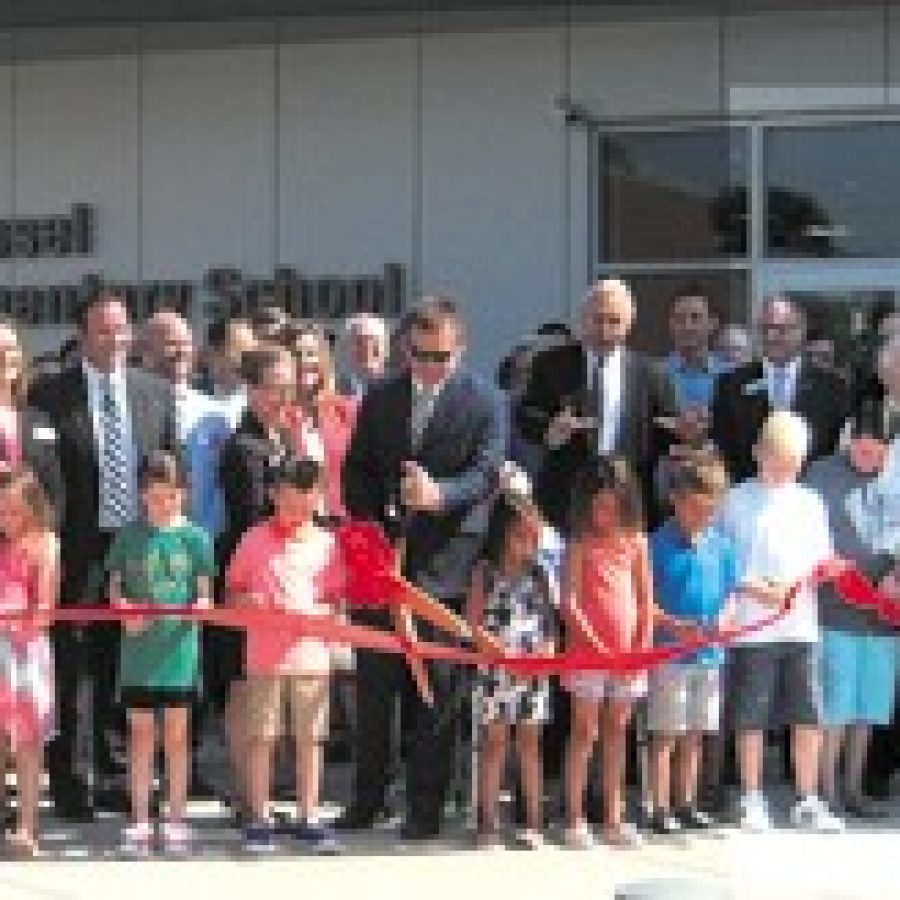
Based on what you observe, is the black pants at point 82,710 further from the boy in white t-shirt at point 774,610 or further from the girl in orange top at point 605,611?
the boy in white t-shirt at point 774,610

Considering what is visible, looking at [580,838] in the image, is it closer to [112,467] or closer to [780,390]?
[780,390]

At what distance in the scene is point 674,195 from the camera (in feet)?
47.2

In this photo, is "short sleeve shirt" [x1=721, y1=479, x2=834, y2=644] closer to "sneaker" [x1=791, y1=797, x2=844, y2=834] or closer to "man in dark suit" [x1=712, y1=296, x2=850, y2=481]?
"man in dark suit" [x1=712, y1=296, x2=850, y2=481]

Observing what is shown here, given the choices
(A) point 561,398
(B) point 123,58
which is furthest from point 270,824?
(B) point 123,58

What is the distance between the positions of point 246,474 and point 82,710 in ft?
3.87

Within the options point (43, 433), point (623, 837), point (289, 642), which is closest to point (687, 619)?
point (623, 837)

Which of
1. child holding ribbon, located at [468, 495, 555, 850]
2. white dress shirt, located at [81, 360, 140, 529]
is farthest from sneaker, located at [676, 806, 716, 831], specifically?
white dress shirt, located at [81, 360, 140, 529]

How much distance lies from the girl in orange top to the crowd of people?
0.4 inches

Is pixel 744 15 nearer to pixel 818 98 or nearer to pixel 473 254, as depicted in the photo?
pixel 818 98

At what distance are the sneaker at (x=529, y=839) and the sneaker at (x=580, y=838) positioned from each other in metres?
0.10

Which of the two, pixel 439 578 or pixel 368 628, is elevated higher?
pixel 439 578

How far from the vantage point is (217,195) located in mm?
14977

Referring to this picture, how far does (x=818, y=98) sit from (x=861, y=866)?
808cm

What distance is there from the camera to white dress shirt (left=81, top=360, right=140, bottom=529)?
26.3 feet
